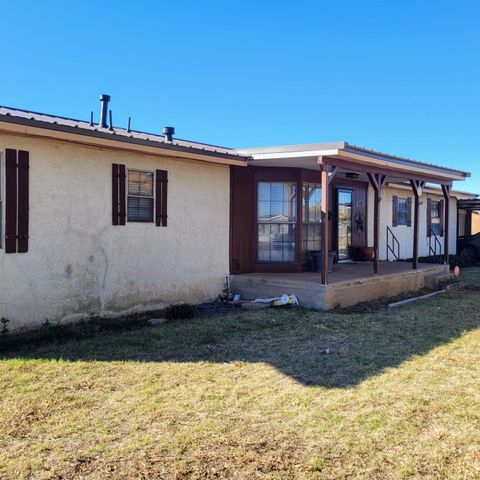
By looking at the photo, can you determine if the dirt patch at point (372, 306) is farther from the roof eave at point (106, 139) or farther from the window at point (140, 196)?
the window at point (140, 196)

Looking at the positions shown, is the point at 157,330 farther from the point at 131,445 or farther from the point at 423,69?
the point at 423,69

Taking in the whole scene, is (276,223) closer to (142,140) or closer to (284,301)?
(284,301)

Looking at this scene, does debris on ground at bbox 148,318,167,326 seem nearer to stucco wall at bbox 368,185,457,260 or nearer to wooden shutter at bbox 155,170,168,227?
wooden shutter at bbox 155,170,168,227

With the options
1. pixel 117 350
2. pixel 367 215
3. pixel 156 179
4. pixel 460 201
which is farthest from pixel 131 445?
pixel 460 201

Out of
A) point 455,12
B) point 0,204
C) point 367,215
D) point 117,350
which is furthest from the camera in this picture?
point 367,215

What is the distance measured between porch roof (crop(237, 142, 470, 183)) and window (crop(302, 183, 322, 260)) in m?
0.54

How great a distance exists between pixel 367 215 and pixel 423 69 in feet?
21.3

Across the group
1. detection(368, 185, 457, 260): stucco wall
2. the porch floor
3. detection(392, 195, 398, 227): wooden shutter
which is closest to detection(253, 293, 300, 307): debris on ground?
the porch floor

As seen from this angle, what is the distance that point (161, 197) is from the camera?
26.3ft

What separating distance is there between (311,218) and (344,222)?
2293mm

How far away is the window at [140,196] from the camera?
764 centimetres

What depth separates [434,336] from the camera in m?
6.23

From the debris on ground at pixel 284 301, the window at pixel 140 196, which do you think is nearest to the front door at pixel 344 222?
the debris on ground at pixel 284 301

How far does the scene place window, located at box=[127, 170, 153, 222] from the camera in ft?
25.1
